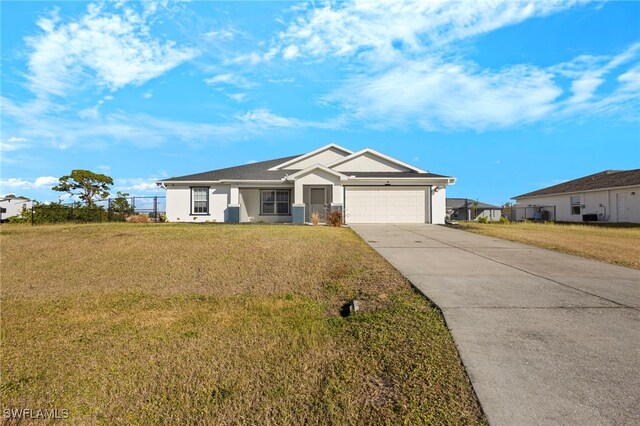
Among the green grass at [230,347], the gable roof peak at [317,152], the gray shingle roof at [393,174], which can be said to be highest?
the gable roof peak at [317,152]

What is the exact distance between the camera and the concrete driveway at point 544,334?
2.77 metres

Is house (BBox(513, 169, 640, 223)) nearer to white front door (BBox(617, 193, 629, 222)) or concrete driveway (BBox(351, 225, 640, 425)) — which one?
white front door (BBox(617, 193, 629, 222))

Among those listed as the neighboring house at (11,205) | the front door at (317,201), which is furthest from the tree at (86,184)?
the front door at (317,201)

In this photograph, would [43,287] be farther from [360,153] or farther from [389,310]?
[360,153]

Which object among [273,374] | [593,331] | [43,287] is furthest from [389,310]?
[43,287]

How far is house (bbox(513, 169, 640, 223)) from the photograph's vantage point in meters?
25.5

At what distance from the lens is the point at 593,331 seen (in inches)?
161

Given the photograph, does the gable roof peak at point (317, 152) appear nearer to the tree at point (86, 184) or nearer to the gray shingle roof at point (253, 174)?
the gray shingle roof at point (253, 174)

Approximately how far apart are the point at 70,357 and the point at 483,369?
4372mm

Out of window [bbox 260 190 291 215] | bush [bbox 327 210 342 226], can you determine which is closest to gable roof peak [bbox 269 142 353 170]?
window [bbox 260 190 291 215]

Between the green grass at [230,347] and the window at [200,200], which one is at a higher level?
the window at [200,200]

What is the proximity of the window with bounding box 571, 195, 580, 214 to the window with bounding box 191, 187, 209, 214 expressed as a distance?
31.5 metres

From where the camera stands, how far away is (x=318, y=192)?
Result: 74.3 ft

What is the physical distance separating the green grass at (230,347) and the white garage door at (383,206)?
1288cm
